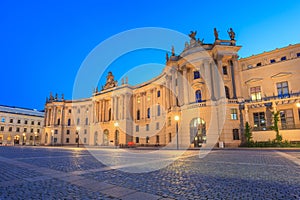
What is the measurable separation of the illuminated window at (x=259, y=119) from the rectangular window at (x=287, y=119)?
2.40 m

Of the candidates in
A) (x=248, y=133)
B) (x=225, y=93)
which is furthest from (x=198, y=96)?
(x=248, y=133)

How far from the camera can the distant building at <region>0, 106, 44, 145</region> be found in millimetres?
74431

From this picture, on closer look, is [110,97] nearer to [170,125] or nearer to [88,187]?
[170,125]

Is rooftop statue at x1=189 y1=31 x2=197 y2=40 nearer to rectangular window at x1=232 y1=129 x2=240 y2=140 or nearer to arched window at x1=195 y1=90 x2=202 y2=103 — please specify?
arched window at x1=195 y1=90 x2=202 y2=103

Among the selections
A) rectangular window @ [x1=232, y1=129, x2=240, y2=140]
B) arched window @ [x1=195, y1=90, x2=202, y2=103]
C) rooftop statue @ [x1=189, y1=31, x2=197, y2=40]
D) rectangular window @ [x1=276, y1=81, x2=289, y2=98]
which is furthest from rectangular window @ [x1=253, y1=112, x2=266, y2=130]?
rooftop statue @ [x1=189, y1=31, x2=197, y2=40]

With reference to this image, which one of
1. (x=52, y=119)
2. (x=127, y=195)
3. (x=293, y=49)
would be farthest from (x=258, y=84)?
(x=52, y=119)

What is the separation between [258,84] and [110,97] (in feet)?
137

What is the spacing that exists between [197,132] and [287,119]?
44.5ft

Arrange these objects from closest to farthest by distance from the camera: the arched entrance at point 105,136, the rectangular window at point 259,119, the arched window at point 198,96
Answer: the rectangular window at point 259,119 → the arched window at point 198,96 → the arched entrance at point 105,136

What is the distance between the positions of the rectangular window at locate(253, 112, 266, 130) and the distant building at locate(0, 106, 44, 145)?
251 ft

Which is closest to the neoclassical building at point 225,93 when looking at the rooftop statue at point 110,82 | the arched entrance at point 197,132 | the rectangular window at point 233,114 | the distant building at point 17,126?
the arched entrance at point 197,132

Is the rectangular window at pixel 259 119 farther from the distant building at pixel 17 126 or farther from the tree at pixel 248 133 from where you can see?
the distant building at pixel 17 126

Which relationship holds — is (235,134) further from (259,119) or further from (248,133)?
(259,119)

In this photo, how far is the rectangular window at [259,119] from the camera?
29850 mm
